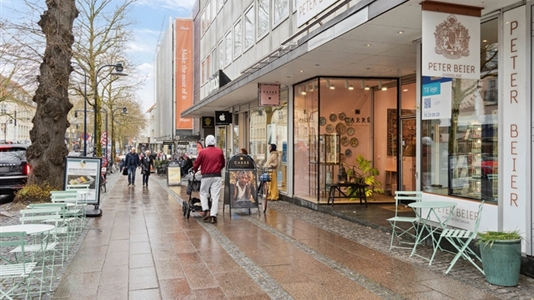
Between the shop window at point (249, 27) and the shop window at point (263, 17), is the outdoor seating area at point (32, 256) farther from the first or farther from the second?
the shop window at point (249, 27)

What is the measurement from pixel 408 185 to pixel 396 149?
108 centimetres

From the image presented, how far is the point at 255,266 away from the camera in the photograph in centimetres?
585

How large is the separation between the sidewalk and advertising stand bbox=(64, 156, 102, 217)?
46.4 inches

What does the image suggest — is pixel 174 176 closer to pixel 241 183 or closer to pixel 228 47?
pixel 228 47

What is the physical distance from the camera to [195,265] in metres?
5.90

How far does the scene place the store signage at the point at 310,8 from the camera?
337 inches

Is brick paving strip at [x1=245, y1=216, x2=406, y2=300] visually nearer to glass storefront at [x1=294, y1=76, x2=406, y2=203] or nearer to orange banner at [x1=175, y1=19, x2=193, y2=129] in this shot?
glass storefront at [x1=294, y1=76, x2=406, y2=203]

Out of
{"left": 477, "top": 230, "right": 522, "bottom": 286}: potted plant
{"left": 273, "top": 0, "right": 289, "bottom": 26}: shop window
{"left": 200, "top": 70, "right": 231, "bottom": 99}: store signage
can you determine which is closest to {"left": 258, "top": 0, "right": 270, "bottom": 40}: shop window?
{"left": 273, "top": 0, "right": 289, "bottom": 26}: shop window

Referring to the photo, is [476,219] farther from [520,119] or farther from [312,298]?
[312,298]

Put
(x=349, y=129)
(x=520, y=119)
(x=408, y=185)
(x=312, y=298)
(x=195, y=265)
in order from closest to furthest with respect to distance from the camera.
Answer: (x=312, y=298) < (x=520, y=119) < (x=195, y=265) < (x=408, y=185) < (x=349, y=129)

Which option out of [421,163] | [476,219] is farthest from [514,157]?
[421,163]

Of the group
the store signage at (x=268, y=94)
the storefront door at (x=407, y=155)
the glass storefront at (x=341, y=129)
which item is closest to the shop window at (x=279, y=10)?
the store signage at (x=268, y=94)

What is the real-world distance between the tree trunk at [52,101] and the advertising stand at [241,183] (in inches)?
175

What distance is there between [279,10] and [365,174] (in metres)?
5.90
